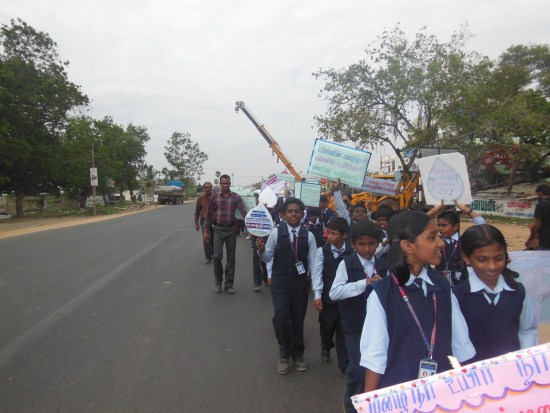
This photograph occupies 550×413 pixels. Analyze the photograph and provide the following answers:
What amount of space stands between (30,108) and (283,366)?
27.7 meters

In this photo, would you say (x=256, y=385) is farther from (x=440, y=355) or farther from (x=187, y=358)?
(x=440, y=355)

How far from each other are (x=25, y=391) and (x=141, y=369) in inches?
35.3

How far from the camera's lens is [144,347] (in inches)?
165

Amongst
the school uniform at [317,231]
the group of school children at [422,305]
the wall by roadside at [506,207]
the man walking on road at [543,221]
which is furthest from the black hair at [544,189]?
the wall by roadside at [506,207]

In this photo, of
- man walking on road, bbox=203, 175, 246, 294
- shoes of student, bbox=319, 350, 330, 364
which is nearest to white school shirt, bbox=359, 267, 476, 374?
shoes of student, bbox=319, 350, 330, 364

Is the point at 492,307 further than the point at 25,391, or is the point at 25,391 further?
A: the point at 25,391

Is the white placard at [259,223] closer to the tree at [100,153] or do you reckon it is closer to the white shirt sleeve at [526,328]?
the white shirt sleeve at [526,328]

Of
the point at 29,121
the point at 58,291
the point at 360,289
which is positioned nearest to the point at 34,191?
Result: the point at 29,121

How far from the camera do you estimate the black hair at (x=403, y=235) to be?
176 cm

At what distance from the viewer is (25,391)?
324 cm

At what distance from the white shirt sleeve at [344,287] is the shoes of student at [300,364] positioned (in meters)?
1.23

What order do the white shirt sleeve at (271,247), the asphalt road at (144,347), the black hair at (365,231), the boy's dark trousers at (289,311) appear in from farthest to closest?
the white shirt sleeve at (271,247)
the boy's dark trousers at (289,311)
the asphalt road at (144,347)
the black hair at (365,231)

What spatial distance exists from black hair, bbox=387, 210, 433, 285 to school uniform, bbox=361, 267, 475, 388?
5 centimetres

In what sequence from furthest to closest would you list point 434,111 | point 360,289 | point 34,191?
point 34,191 < point 434,111 < point 360,289
